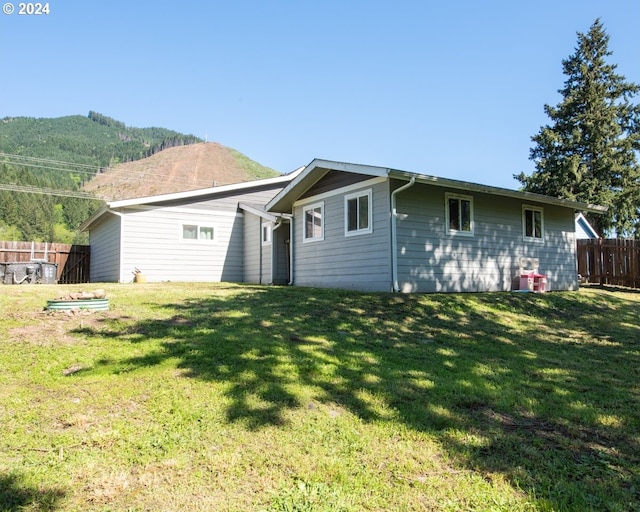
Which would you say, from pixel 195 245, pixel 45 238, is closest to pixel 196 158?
pixel 45 238

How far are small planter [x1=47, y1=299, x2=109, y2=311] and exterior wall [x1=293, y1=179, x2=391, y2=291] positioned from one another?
617 cm

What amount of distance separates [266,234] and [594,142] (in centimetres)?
1994

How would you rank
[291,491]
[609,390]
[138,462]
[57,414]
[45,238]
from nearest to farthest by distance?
[291,491], [138,462], [57,414], [609,390], [45,238]

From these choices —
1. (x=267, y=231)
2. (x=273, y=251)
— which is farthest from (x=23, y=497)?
(x=267, y=231)

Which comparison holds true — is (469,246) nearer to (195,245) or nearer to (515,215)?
(515,215)

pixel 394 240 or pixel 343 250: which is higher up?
pixel 394 240

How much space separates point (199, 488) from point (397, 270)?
8.30 metres

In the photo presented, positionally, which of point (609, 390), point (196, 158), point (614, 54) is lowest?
point (609, 390)

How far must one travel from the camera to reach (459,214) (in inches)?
456

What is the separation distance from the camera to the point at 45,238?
42.4 metres

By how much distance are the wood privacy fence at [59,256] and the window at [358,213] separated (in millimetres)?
14176

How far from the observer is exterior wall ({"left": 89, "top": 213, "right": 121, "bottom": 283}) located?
15.6 meters

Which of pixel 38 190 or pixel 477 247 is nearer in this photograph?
pixel 477 247

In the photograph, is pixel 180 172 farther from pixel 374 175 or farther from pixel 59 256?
pixel 374 175
